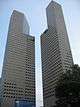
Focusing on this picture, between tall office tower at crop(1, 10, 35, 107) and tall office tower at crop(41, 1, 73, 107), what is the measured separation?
39.6ft

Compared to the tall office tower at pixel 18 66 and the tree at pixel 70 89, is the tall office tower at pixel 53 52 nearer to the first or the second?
the tall office tower at pixel 18 66

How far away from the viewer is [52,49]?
141 metres

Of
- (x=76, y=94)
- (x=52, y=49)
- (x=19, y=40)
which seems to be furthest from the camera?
(x=19, y=40)

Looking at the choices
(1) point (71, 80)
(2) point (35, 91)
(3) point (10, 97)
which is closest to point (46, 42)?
(2) point (35, 91)

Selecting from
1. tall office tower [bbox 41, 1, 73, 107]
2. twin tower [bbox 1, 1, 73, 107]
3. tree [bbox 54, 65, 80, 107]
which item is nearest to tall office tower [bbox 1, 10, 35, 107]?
twin tower [bbox 1, 1, 73, 107]

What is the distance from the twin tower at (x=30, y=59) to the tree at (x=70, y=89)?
254ft

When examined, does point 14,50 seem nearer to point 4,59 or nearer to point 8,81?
point 4,59

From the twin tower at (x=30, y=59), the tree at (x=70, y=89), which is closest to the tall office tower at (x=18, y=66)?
the twin tower at (x=30, y=59)

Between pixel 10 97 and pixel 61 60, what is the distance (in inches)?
1998

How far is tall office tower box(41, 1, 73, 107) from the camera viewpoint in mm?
124444

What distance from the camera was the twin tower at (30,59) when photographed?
408ft

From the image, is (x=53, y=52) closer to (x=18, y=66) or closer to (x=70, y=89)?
(x=18, y=66)

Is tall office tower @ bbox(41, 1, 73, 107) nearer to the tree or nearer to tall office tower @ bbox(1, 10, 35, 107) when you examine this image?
tall office tower @ bbox(1, 10, 35, 107)

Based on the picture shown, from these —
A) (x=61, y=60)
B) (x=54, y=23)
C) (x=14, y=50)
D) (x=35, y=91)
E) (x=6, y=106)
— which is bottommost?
(x=6, y=106)
